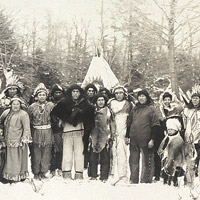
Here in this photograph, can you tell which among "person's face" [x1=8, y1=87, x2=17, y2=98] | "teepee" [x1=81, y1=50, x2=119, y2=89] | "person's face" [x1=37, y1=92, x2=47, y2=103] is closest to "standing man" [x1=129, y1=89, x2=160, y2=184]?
"person's face" [x1=37, y1=92, x2=47, y2=103]

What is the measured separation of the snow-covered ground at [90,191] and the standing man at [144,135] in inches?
9.6

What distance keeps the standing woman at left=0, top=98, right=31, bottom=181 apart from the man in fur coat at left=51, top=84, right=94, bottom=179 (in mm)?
521

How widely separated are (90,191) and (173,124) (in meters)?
1.59

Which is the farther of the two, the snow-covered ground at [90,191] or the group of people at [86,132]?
the group of people at [86,132]

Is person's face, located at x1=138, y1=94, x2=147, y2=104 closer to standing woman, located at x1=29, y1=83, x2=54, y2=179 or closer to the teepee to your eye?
standing woman, located at x1=29, y1=83, x2=54, y2=179

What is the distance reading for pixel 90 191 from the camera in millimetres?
5281

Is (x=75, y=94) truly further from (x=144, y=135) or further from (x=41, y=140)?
(x=144, y=135)

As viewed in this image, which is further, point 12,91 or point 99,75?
point 99,75

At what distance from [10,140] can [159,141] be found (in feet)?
7.52

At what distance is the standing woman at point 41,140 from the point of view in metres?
5.98

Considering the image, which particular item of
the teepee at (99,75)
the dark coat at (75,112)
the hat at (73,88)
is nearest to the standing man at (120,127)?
the dark coat at (75,112)

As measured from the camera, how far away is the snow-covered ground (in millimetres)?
4969

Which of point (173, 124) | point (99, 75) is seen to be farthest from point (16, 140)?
point (99, 75)

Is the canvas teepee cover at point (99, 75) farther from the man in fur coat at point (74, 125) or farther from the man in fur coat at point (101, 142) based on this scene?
the man in fur coat at point (74, 125)
